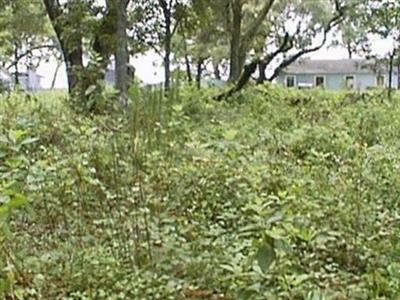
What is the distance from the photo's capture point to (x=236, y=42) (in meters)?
16.7

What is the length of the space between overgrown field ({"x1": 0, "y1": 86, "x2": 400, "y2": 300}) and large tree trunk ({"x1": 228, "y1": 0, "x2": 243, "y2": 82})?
9.80 m

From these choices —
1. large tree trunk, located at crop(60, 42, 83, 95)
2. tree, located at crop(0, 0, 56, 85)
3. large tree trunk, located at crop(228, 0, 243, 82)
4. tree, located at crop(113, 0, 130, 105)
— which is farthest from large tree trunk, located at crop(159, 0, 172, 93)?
tree, located at crop(0, 0, 56, 85)

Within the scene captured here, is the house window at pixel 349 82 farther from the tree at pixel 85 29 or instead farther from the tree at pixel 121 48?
the tree at pixel 121 48

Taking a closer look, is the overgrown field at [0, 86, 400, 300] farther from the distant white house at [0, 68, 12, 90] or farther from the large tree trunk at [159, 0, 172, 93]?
the large tree trunk at [159, 0, 172, 93]

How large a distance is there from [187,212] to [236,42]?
12931 millimetres

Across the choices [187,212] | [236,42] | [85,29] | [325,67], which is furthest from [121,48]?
[325,67]

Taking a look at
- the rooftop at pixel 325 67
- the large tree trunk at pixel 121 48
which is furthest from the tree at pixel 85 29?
the rooftop at pixel 325 67

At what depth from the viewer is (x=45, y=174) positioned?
421cm

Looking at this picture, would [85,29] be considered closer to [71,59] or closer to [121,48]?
[71,59]

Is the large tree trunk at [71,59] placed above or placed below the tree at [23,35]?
below

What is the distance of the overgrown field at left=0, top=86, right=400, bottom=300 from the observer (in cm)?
284

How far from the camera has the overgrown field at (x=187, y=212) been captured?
2842 mm

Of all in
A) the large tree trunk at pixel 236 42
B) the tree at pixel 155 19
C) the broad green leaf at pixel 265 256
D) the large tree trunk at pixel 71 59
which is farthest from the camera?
the large tree trunk at pixel 236 42

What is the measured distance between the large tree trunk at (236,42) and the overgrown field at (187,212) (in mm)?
9800
